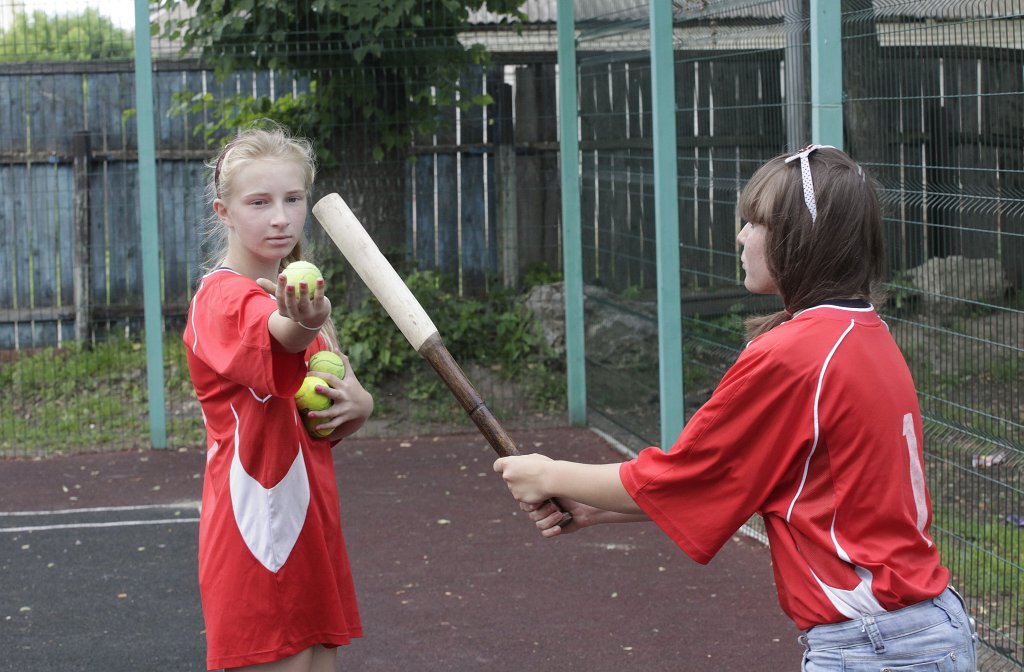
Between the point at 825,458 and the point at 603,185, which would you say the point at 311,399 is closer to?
the point at 825,458

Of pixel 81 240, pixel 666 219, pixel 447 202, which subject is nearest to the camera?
pixel 666 219

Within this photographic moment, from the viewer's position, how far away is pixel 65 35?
8.99 metres

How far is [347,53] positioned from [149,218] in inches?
73.5

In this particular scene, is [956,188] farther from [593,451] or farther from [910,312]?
[593,451]

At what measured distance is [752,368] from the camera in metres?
2.19

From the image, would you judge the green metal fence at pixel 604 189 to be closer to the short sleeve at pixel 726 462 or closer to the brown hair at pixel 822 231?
the brown hair at pixel 822 231

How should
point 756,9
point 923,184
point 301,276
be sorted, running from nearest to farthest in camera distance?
point 301,276 → point 923,184 → point 756,9

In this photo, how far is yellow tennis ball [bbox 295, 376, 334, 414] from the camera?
9.46 ft

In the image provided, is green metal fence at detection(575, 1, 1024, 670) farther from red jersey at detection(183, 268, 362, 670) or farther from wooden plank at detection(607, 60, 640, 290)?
red jersey at detection(183, 268, 362, 670)

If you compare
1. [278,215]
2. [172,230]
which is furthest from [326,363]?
[172,230]

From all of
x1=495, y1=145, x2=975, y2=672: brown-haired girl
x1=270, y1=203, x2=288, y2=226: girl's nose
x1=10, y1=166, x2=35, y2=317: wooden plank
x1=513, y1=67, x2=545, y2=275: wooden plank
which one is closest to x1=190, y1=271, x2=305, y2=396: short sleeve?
x1=270, y1=203, x2=288, y2=226: girl's nose

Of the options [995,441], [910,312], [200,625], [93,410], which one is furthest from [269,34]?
[995,441]

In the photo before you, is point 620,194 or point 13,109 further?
point 13,109

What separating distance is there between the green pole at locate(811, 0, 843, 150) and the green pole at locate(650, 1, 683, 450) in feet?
5.65
